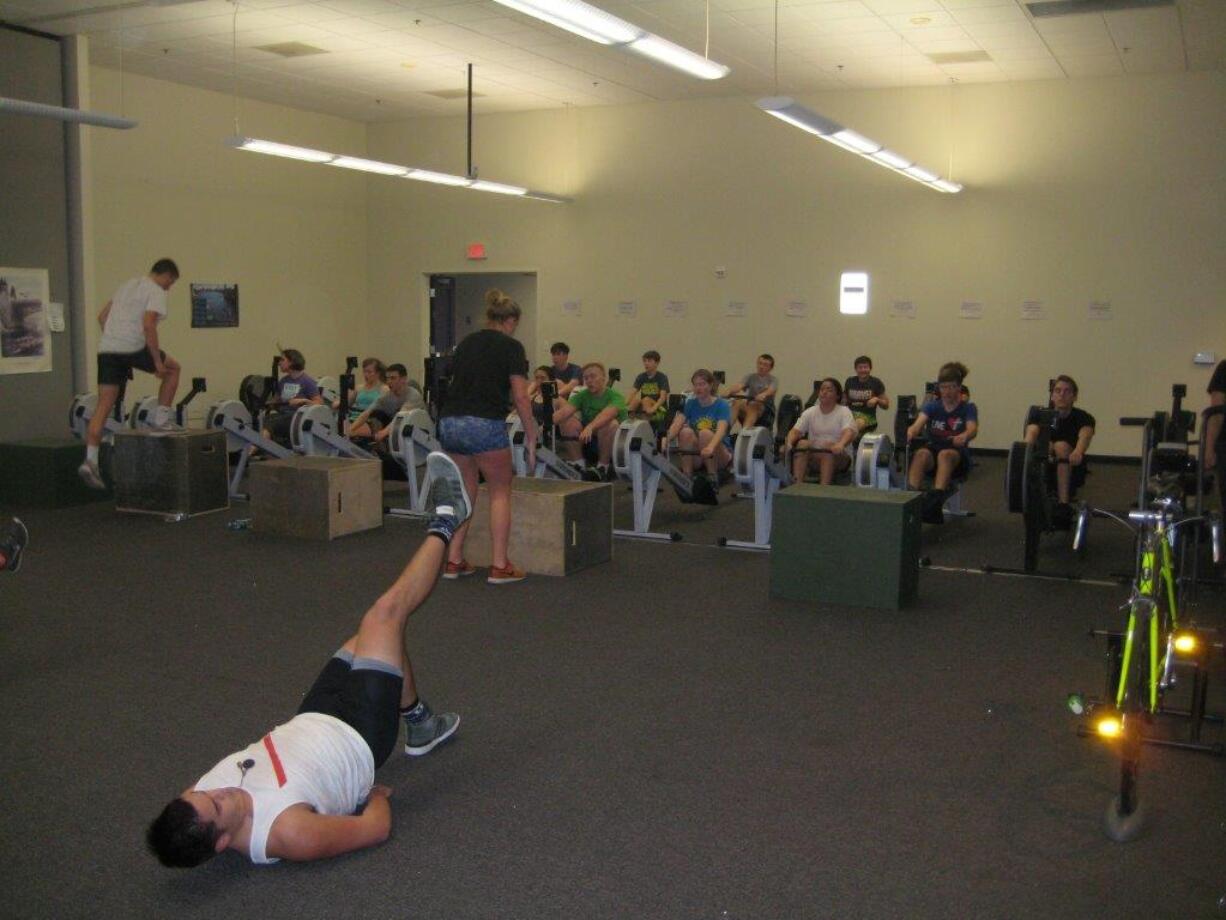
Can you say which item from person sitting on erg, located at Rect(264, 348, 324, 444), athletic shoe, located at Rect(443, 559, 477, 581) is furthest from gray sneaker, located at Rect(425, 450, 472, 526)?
person sitting on erg, located at Rect(264, 348, 324, 444)

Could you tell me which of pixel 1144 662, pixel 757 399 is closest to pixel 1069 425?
pixel 757 399

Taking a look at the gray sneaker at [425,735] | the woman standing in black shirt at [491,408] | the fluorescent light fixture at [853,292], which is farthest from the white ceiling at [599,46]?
the gray sneaker at [425,735]

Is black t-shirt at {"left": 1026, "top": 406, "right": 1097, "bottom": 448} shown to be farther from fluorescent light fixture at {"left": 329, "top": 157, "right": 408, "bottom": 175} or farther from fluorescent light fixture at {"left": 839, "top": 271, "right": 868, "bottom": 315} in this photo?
fluorescent light fixture at {"left": 329, "top": 157, "right": 408, "bottom": 175}

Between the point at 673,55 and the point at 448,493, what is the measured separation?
348cm

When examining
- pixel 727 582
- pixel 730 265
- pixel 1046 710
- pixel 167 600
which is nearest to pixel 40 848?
pixel 167 600

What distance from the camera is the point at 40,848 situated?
9.59ft

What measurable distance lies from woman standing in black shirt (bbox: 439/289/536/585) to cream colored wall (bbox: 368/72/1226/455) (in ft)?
23.3

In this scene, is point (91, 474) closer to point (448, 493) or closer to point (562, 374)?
point (562, 374)

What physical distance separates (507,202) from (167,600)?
9.18 meters

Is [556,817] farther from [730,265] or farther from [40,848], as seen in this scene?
[730,265]

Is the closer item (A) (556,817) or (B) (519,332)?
(A) (556,817)

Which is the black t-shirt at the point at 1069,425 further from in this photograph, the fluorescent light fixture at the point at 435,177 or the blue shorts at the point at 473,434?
the fluorescent light fixture at the point at 435,177

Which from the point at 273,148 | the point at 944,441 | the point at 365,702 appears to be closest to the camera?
the point at 365,702

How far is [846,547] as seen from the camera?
17.9 ft
